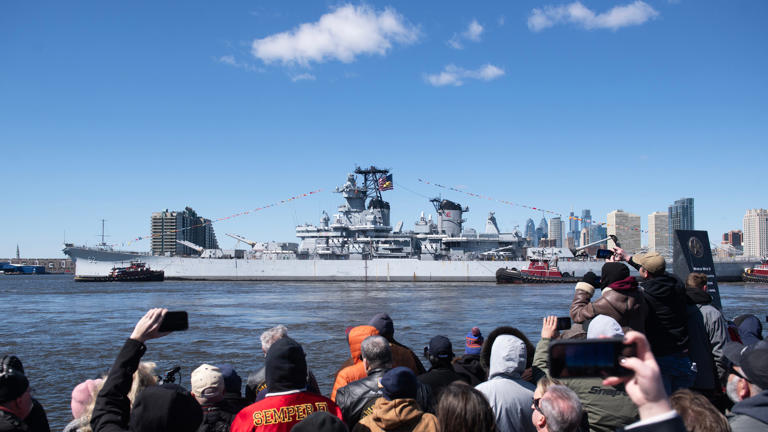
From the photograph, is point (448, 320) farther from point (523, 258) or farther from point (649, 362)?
point (523, 258)

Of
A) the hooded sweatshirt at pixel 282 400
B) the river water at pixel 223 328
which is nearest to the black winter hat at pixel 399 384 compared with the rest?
the hooded sweatshirt at pixel 282 400

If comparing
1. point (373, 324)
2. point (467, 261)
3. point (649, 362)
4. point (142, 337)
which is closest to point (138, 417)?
point (142, 337)

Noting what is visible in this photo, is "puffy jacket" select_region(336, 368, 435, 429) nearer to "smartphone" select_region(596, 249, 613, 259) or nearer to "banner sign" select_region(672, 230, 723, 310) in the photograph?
"smartphone" select_region(596, 249, 613, 259)

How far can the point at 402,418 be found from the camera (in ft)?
9.66

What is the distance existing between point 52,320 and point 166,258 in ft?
131

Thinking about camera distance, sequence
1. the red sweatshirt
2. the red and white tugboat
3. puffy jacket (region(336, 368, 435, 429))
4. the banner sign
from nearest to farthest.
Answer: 1. the red sweatshirt
2. puffy jacket (region(336, 368, 435, 429))
3. the banner sign
4. the red and white tugboat

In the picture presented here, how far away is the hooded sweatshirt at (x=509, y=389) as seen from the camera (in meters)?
3.45

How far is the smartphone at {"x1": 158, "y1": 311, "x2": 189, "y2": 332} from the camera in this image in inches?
107

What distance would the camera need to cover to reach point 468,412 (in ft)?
9.12

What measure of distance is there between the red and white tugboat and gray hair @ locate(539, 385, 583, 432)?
164 feet

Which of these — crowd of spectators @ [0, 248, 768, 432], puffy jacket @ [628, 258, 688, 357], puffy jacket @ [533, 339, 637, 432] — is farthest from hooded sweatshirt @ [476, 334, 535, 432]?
puffy jacket @ [628, 258, 688, 357]

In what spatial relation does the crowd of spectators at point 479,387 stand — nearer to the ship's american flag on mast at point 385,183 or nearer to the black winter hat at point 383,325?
the black winter hat at point 383,325

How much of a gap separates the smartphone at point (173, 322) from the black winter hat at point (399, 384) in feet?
3.73

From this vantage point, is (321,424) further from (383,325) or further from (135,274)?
(135,274)
